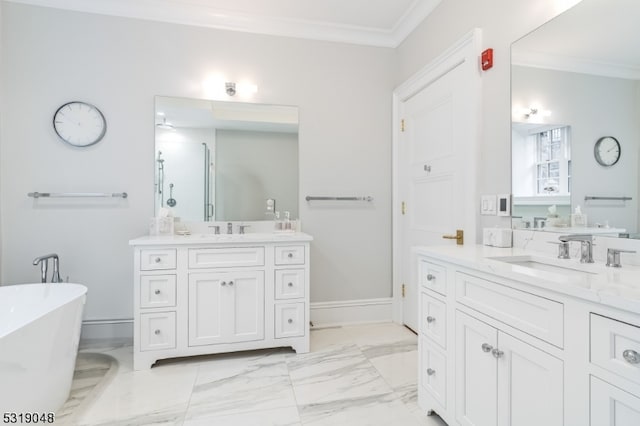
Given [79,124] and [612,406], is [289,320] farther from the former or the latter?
[79,124]

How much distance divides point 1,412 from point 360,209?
2.55m

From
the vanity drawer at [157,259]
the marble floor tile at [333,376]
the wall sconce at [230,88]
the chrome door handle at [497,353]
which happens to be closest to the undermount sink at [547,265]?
the chrome door handle at [497,353]

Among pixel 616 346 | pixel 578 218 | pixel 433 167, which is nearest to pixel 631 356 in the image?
pixel 616 346

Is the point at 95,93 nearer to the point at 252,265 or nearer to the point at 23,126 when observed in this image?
the point at 23,126

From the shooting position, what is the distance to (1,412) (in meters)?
1.31

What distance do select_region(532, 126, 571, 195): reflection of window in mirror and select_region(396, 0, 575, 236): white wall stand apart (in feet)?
0.60

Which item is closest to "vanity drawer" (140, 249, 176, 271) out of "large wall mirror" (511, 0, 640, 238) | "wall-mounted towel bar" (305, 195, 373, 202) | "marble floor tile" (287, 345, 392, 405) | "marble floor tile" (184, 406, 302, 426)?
"marble floor tile" (184, 406, 302, 426)

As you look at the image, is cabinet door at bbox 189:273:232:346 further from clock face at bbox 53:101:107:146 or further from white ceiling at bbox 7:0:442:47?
white ceiling at bbox 7:0:442:47

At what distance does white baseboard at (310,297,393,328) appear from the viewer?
298 cm

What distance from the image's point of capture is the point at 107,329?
2.63m

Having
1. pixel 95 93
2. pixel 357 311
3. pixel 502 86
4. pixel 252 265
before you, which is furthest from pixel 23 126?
pixel 502 86

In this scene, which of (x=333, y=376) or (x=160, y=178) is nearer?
(x=333, y=376)

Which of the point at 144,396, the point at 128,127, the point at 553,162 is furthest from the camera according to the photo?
the point at 128,127

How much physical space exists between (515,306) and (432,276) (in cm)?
51
